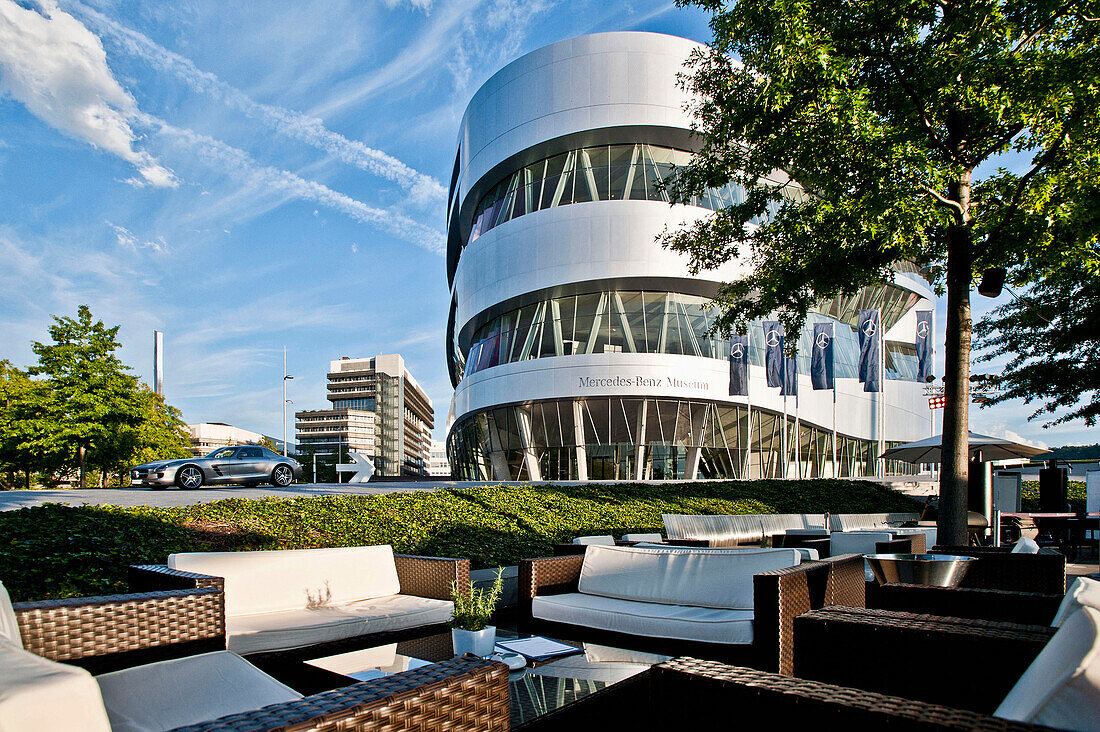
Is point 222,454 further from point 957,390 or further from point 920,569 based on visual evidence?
point 920,569

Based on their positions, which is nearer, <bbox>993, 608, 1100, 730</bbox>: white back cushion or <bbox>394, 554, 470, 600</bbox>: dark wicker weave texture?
<bbox>993, 608, 1100, 730</bbox>: white back cushion

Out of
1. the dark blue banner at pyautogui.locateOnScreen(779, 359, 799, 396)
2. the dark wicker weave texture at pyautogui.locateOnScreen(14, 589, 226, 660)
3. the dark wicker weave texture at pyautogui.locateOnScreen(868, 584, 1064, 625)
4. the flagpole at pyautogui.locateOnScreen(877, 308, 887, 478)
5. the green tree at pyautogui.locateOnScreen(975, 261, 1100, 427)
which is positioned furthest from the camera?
the flagpole at pyautogui.locateOnScreen(877, 308, 887, 478)

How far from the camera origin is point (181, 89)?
39.3ft

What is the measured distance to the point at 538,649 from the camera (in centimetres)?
384

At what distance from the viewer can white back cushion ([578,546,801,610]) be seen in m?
4.47

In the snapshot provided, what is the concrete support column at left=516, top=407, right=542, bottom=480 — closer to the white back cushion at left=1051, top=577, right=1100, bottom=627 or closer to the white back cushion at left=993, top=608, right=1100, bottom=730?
the white back cushion at left=1051, top=577, right=1100, bottom=627

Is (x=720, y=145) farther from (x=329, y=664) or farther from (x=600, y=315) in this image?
(x=600, y=315)

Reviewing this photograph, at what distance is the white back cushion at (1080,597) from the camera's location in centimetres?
182

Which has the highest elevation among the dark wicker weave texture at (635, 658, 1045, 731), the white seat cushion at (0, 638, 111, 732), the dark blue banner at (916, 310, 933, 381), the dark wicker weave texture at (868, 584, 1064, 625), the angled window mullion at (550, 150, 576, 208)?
the angled window mullion at (550, 150, 576, 208)

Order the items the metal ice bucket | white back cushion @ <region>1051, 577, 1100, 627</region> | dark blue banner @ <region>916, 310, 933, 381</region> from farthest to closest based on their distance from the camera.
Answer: dark blue banner @ <region>916, 310, 933, 381</region>, the metal ice bucket, white back cushion @ <region>1051, 577, 1100, 627</region>

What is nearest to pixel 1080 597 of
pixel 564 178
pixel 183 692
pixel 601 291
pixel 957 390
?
pixel 183 692

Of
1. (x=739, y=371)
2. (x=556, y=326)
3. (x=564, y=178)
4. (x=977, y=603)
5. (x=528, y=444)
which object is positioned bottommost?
(x=528, y=444)

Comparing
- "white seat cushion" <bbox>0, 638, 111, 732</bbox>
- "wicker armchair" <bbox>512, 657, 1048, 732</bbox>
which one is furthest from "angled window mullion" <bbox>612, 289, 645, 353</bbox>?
"white seat cushion" <bbox>0, 638, 111, 732</bbox>

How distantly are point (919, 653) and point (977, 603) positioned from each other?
5.26 ft
